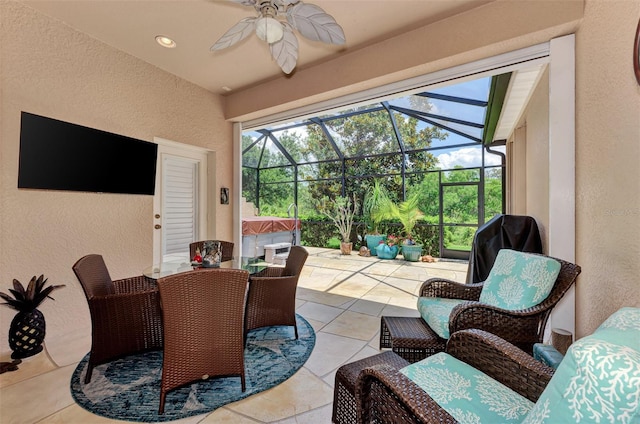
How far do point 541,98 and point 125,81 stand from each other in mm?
4715

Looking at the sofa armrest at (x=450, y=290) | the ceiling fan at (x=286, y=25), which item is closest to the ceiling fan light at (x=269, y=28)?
the ceiling fan at (x=286, y=25)

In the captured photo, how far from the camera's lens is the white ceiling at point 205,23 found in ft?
7.60

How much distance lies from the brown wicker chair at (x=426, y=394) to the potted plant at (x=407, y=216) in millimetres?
5054

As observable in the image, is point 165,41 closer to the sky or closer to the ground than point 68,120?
closer to the sky

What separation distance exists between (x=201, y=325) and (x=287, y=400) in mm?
746

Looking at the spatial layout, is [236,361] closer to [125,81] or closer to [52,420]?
[52,420]

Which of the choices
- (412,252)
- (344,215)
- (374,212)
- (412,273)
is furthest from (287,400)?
(344,215)

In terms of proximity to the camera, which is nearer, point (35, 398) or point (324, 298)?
point (35, 398)

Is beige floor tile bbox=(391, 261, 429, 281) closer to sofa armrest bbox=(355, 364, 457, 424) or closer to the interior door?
the interior door

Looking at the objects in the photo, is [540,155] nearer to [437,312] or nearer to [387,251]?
[437,312]

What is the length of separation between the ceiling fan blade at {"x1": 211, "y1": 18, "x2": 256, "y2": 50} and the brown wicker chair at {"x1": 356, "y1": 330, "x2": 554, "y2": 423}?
2.13 m

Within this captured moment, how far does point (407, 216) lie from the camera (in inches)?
261

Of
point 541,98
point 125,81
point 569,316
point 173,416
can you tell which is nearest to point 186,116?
point 125,81

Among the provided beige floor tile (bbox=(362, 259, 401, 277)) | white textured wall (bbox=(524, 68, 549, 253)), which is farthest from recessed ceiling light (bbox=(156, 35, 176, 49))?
beige floor tile (bbox=(362, 259, 401, 277))
